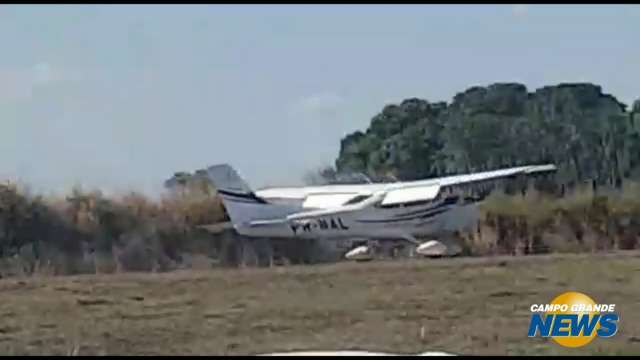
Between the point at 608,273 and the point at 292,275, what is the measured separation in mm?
4073

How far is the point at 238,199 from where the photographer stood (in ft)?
115

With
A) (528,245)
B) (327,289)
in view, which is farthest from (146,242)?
(327,289)

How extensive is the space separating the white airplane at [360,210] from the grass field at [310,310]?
1426 cm

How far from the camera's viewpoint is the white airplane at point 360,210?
107 ft

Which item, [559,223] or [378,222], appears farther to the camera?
[378,222]

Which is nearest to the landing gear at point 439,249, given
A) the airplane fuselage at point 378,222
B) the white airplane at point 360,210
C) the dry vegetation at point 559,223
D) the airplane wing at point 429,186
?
the white airplane at point 360,210

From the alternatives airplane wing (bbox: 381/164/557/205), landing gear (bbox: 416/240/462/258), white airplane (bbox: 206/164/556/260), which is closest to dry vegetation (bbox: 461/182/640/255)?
landing gear (bbox: 416/240/462/258)

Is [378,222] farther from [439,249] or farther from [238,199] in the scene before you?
[439,249]

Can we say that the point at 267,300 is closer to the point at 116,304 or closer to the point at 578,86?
the point at 116,304

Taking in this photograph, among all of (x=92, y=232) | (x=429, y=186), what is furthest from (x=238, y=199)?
(x=92, y=232)

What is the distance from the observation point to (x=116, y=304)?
518 inches

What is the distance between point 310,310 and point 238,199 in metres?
22.7

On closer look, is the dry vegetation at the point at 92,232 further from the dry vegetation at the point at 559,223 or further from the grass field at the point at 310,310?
the grass field at the point at 310,310

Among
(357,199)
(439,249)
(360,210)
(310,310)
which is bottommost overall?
(310,310)
